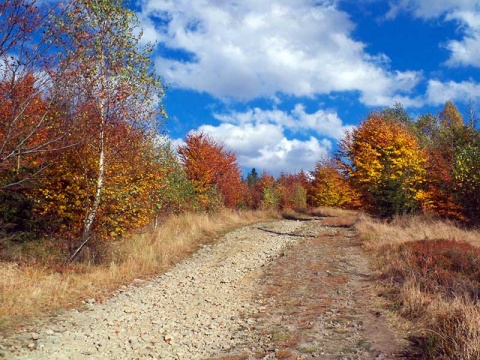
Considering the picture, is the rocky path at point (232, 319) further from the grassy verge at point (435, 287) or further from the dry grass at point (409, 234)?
the dry grass at point (409, 234)

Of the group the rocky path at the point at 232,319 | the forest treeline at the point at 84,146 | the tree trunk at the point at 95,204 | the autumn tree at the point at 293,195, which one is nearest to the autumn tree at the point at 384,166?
the forest treeline at the point at 84,146

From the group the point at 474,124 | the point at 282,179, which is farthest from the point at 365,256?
the point at 282,179

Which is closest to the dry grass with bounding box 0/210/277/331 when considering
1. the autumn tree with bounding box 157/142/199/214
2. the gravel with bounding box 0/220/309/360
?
the gravel with bounding box 0/220/309/360

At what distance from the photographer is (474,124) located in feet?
110

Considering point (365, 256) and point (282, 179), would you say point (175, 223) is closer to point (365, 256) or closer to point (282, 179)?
point (365, 256)

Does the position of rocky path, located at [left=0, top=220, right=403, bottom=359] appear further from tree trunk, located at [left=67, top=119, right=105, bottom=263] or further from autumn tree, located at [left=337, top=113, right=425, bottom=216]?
autumn tree, located at [left=337, top=113, right=425, bottom=216]

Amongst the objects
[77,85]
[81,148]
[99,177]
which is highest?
[77,85]

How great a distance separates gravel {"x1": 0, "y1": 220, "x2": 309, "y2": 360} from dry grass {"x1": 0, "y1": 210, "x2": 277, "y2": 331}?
1.53 feet

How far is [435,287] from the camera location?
8445 millimetres

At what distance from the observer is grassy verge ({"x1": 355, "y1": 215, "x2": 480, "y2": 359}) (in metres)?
5.49

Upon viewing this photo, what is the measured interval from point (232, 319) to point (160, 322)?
56.2 inches

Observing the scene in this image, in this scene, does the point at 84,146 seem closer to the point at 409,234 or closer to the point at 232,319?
the point at 232,319

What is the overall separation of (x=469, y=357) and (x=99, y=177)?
9515mm

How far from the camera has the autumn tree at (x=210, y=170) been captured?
1226 inches
